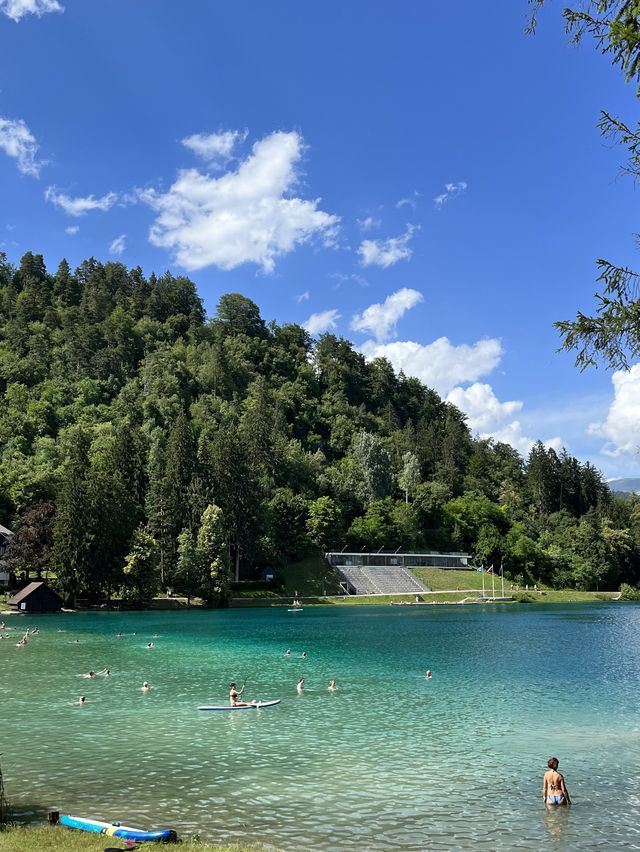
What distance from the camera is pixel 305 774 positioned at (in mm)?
20250

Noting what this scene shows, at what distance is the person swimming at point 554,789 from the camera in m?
17.6

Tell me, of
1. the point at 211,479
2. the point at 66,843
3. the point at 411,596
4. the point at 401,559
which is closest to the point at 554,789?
the point at 66,843

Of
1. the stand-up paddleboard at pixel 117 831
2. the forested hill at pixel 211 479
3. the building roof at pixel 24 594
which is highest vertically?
the forested hill at pixel 211 479

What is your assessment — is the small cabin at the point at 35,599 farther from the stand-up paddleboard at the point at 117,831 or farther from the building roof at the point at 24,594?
the stand-up paddleboard at the point at 117,831

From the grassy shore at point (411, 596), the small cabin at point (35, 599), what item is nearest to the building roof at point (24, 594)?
the small cabin at point (35, 599)

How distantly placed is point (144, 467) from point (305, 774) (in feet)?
314

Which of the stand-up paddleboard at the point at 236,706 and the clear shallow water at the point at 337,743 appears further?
the stand-up paddleboard at the point at 236,706

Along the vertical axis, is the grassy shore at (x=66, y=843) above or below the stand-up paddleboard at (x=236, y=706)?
above

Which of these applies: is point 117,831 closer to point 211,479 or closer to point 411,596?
point 211,479

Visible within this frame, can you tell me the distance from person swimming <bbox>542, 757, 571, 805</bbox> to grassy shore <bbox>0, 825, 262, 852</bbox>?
8074 mm

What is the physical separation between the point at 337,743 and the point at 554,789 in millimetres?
8547

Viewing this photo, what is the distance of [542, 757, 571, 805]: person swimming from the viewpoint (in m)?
17.6

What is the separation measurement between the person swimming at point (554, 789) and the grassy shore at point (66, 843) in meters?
8.07

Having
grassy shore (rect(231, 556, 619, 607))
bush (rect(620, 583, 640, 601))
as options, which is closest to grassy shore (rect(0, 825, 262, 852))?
grassy shore (rect(231, 556, 619, 607))
